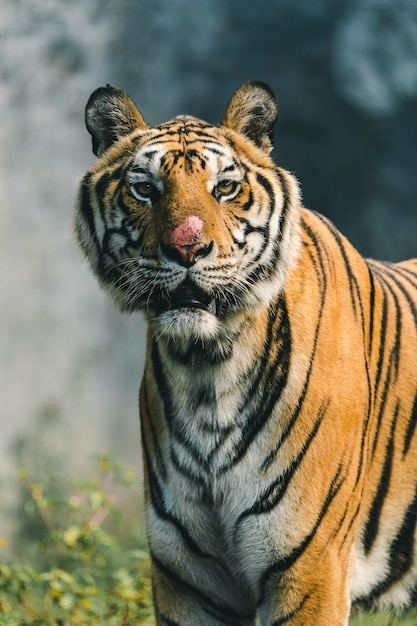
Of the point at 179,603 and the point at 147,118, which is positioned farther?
the point at 147,118

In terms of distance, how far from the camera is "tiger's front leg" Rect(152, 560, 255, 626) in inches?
96.3

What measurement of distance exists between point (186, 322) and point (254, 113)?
2.03ft

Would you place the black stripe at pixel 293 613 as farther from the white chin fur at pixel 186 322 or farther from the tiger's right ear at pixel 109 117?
the tiger's right ear at pixel 109 117

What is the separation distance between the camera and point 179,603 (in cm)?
245

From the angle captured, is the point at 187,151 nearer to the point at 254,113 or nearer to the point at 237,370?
the point at 254,113

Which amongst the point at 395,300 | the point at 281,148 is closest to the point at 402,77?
the point at 281,148

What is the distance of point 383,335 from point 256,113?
70cm

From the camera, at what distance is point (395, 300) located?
109 inches

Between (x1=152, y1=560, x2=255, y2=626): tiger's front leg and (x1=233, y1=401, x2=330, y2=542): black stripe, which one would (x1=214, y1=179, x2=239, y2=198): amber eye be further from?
(x1=152, y1=560, x2=255, y2=626): tiger's front leg

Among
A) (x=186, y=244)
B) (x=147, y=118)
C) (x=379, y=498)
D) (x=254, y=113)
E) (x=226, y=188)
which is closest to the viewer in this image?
(x=186, y=244)

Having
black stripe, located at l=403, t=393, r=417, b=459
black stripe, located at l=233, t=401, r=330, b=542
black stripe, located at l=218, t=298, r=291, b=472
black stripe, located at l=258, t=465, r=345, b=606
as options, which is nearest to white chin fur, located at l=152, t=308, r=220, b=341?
black stripe, located at l=218, t=298, r=291, b=472

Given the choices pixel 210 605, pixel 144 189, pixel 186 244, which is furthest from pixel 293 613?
pixel 144 189

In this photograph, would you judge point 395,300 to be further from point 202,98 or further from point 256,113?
point 202,98

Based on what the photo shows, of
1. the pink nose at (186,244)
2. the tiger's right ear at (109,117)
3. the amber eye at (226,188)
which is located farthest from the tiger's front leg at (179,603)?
the tiger's right ear at (109,117)
